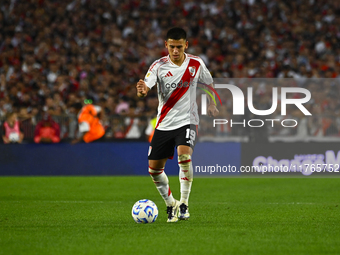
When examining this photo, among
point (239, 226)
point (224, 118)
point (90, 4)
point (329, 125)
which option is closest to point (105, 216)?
point (239, 226)

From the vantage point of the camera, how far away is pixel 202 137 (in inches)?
588

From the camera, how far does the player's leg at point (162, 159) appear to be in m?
7.13

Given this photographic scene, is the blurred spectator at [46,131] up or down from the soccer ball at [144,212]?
up

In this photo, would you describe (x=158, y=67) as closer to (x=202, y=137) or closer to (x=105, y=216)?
(x=105, y=216)

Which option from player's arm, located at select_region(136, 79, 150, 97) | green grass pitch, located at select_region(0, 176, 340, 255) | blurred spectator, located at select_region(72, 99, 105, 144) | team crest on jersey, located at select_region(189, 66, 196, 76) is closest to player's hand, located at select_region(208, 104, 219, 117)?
team crest on jersey, located at select_region(189, 66, 196, 76)

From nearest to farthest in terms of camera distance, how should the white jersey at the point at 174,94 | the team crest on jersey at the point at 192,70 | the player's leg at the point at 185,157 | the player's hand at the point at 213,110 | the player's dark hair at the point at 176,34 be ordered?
the player's dark hair at the point at 176,34
the player's leg at the point at 185,157
the white jersey at the point at 174,94
the team crest on jersey at the point at 192,70
the player's hand at the point at 213,110

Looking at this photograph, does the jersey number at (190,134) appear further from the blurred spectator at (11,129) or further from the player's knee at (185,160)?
the blurred spectator at (11,129)

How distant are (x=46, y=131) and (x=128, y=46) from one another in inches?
224

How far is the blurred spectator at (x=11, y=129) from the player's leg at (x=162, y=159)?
868cm

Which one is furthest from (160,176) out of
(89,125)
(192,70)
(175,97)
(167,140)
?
(89,125)

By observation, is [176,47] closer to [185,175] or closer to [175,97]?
[175,97]

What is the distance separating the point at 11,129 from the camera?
49.0 ft

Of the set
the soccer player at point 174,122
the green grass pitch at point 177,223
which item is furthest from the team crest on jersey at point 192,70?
the green grass pitch at point 177,223

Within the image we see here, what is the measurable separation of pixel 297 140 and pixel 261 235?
344 inches
